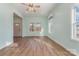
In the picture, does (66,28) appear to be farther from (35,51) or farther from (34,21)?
(34,21)

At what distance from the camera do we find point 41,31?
942cm

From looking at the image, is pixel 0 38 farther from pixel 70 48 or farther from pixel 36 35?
pixel 36 35

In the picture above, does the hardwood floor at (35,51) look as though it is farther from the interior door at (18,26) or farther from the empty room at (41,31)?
the interior door at (18,26)

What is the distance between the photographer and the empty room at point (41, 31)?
13.4 ft

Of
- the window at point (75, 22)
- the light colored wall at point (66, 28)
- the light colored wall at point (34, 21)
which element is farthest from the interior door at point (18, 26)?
the window at point (75, 22)

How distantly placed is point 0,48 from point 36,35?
5.39 meters

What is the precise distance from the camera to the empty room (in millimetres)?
4074

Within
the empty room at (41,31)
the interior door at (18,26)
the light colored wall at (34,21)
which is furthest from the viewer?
the interior door at (18,26)

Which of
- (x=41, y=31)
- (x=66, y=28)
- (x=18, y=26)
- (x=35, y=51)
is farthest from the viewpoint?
(x=18, y=26)

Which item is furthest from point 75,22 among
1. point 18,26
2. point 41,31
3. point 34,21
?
point 18,26

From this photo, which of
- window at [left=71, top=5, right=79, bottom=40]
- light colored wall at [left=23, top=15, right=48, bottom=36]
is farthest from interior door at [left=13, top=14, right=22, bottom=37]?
window at [left=71, top=5, right=79, bottom=40]

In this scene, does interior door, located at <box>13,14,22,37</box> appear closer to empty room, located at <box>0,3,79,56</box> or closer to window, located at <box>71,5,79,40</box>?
empty room, located at <box>0,3,79,56</box>

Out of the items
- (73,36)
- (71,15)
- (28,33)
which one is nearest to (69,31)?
(73,36)

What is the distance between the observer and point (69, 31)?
436 cm
